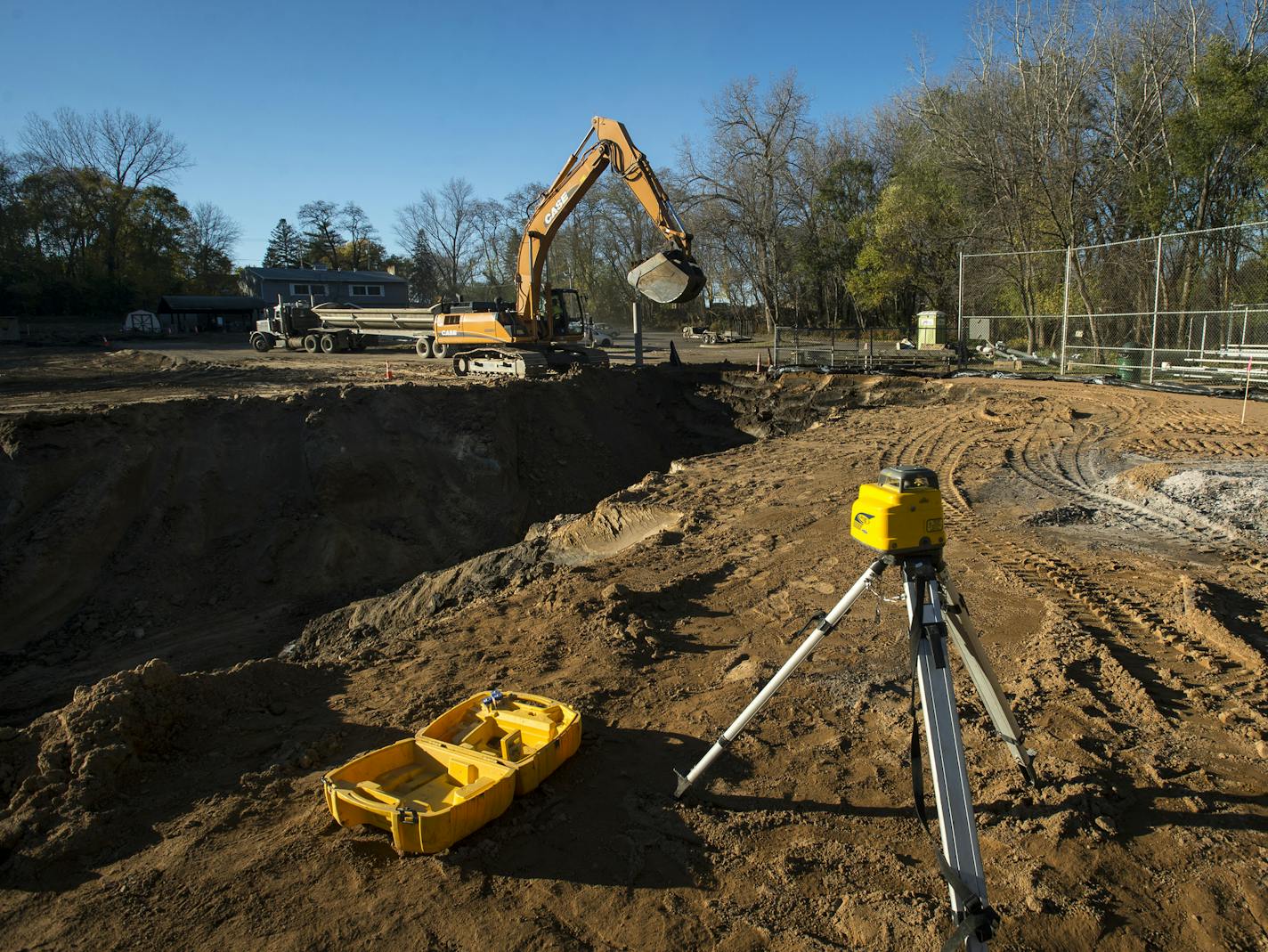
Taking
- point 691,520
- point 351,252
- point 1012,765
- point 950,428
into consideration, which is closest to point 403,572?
point 691,520

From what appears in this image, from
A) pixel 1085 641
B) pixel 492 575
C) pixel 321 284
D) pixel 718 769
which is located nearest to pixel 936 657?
pixel 718 769

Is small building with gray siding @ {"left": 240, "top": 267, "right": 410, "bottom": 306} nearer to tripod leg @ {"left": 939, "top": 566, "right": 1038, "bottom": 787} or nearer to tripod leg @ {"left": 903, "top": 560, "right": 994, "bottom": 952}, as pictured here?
tripod leg @ {"left": 939, "top": 566, "right": 1038, "bottom": 787}

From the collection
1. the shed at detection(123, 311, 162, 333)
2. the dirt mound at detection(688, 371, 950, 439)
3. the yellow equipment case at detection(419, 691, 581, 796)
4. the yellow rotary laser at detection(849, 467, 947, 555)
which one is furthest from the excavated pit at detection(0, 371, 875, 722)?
the shed at detection(123, 311, 162, 333)

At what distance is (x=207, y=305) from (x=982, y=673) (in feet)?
164

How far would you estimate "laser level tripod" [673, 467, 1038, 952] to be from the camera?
7.63 ft

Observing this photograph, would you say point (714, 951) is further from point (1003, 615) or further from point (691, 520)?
point (691, 520)

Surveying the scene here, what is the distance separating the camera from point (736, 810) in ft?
10.8

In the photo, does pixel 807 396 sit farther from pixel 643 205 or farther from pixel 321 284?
pixel 321 284

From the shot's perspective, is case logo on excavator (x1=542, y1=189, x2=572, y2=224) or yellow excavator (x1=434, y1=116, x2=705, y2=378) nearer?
yellow excavator (x1=434, y1=116, x2=705, y2=378)

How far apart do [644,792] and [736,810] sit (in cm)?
41

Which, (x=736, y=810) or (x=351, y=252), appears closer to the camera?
(x=736, y=810)

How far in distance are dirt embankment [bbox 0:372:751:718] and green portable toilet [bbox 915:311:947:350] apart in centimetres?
1657

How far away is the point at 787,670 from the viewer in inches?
116

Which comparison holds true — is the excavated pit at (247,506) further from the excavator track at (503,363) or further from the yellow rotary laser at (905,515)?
the yellow rotary laser at (905,515)
